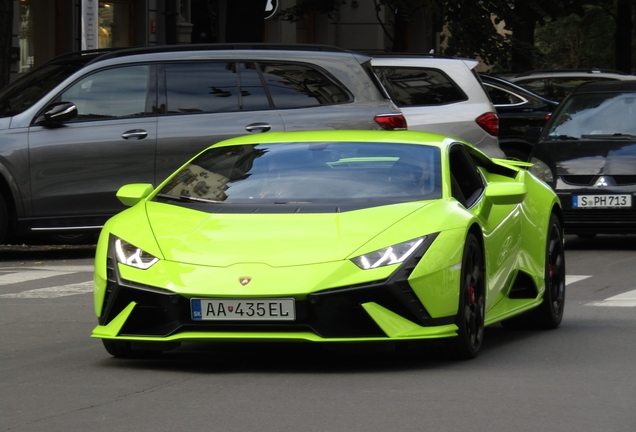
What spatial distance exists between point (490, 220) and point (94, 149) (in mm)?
6222

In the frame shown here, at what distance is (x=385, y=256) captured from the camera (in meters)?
6.95

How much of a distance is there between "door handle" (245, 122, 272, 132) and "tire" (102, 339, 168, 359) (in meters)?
6.41

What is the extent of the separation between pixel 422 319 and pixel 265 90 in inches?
291

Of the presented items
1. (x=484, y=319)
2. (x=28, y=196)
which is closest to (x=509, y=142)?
(x=28, y=196)

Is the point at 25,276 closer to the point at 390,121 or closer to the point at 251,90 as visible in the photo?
the point at 251,90

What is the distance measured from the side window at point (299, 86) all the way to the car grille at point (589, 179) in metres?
2.50

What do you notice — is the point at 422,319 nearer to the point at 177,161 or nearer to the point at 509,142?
the point at 177,161

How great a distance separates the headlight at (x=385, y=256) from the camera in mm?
6927

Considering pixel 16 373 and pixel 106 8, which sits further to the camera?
pixel 106 8

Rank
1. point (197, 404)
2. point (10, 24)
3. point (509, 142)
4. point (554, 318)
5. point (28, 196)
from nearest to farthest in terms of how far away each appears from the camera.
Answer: point (197, 404)
point (554, 318)
point (28, 196)
point (10, 24)
point (509, 142)

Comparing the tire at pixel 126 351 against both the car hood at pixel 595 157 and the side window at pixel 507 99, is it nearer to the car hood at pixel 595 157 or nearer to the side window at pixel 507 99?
the car hood at pixel 595 157

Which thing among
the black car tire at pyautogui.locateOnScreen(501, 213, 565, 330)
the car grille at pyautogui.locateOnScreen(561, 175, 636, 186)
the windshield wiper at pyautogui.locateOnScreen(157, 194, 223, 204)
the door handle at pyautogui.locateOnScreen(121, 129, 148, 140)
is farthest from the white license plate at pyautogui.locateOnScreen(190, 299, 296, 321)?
the car grille at pyautogui.locateOnScreen(561, 175, 636, 186)

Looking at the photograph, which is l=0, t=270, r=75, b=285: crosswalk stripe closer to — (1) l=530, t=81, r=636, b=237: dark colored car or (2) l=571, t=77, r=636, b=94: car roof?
(1) l=530, t=81, r=636, b=237: dark colored car

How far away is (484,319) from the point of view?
770 cm
